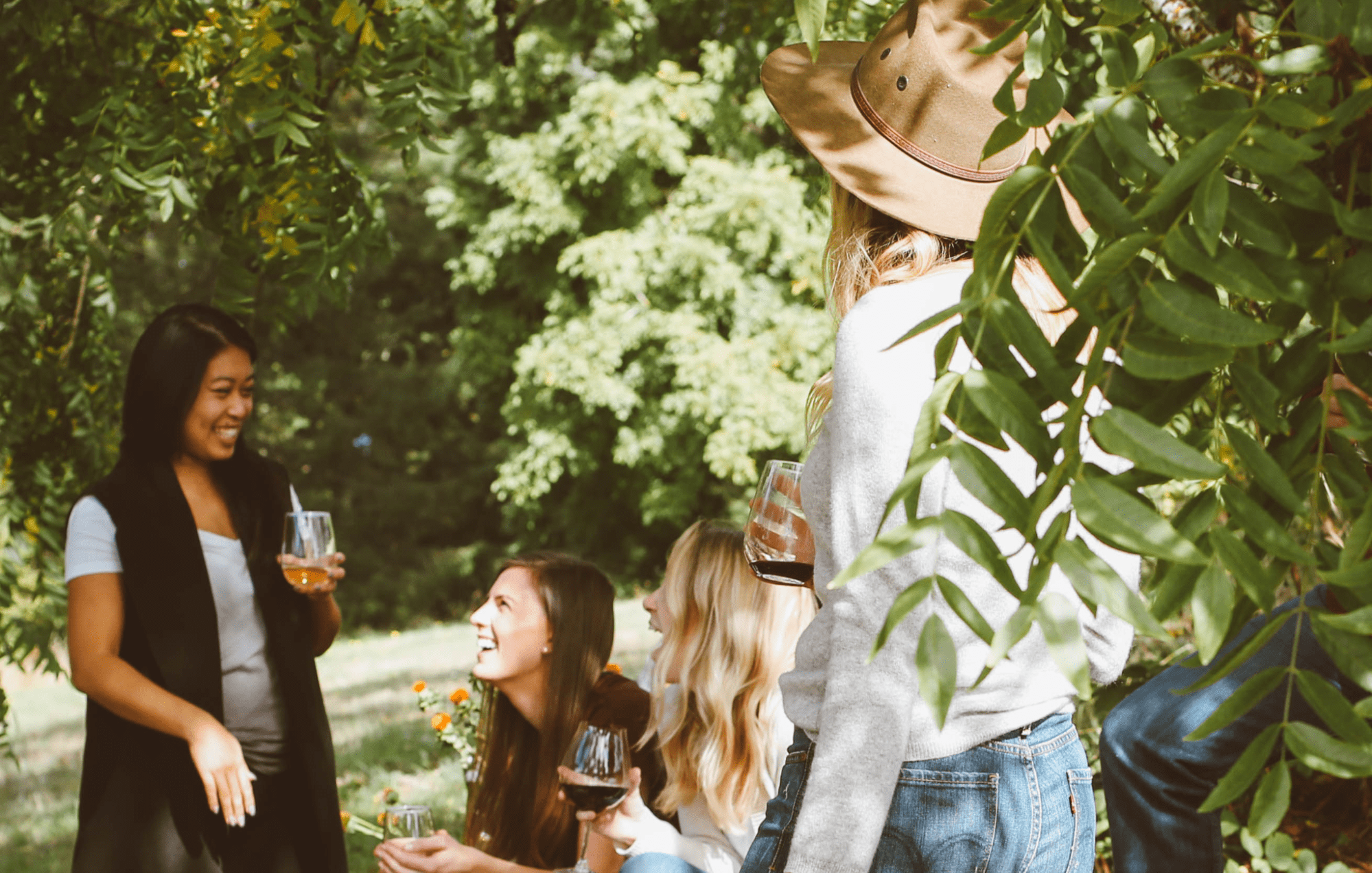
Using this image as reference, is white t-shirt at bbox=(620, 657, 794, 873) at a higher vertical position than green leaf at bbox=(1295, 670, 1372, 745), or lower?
lower

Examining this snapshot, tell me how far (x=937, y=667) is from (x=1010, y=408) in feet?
0.52

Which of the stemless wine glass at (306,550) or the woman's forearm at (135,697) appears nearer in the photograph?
the woman's forearm at (135,697)

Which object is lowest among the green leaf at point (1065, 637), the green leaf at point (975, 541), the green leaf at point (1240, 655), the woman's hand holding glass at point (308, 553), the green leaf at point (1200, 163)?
the woman's hand holding glass at point (308, 553)

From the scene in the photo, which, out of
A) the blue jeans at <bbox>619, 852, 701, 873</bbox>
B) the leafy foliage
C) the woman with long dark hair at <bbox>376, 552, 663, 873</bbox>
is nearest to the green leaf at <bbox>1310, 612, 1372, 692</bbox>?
the leafy foliage

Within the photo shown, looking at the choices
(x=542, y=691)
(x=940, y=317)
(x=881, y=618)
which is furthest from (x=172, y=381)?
(x=940, y=317)

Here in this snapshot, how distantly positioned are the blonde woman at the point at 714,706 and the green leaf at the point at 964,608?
6.23 ft

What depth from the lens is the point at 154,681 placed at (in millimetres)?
2674

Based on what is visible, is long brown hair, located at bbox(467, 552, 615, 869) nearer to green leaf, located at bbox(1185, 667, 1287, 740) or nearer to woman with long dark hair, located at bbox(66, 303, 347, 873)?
woman with long dark hair, located at bbox(66, 303, 347, 873)

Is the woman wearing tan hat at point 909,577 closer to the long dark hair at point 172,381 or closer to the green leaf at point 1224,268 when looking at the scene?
the green leaf at point 1224,268

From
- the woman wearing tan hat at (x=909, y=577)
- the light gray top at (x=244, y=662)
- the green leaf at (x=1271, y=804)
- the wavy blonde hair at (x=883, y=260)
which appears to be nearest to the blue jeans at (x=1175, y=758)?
the woman wearing tan hat at (x=909, y=577)

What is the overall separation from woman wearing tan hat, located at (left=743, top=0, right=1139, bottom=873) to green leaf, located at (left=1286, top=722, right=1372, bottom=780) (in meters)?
0.43

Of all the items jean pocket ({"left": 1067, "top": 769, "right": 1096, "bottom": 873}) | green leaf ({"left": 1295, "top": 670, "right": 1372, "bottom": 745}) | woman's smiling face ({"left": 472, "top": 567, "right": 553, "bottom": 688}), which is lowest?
woman's smiling face ({"left": 472, "top": 567, "right": 553, "bottom": 688})

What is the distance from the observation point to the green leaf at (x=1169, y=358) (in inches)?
26.4

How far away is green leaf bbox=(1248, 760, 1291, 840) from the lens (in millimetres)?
693
